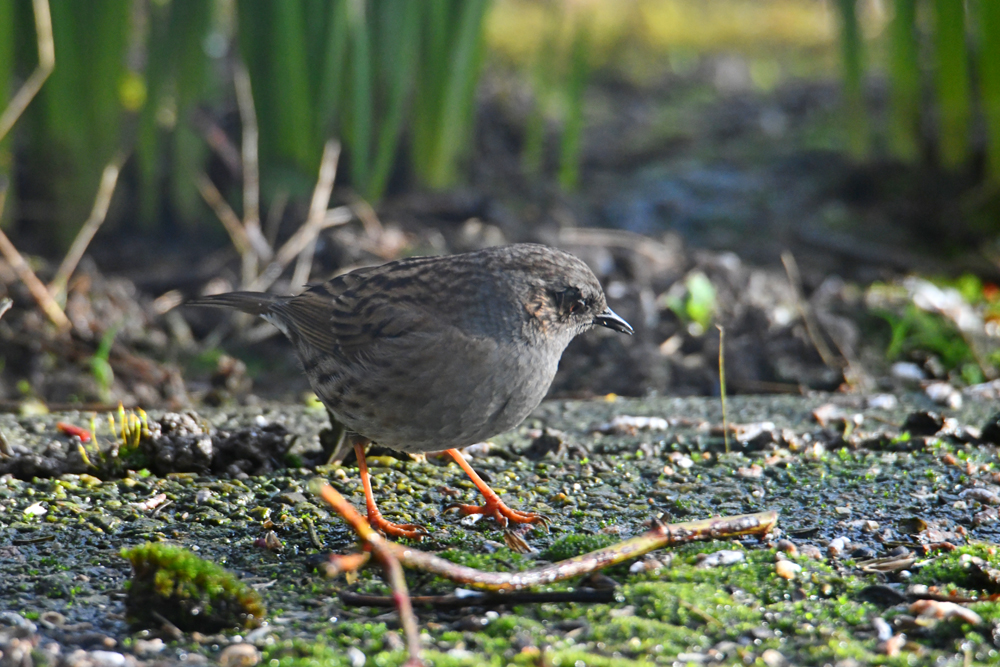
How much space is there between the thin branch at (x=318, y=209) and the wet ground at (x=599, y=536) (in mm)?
1398

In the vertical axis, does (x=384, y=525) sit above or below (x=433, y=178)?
below

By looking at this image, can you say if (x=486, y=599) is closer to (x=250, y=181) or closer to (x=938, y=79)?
(x=250, y=181)

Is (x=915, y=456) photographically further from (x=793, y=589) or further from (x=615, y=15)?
(x=615, y=15)

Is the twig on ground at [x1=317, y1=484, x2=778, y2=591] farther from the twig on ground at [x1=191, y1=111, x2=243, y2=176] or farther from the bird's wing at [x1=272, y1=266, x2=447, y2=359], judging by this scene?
the twig on ground at [x1=191, y1=111, x2=243, y2=176]

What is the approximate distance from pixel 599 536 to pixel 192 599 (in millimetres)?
1134

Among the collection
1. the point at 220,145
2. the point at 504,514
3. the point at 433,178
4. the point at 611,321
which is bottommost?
the point at 504,514

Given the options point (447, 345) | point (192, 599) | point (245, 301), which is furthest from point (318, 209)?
point (192, 599)

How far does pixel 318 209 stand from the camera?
5.57m

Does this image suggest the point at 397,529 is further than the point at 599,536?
Yes

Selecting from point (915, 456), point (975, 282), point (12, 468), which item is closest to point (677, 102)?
point (975, 282)

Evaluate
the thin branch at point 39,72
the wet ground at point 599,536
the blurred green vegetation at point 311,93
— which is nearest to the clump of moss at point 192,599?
Answer: the wet ground at point 599,536

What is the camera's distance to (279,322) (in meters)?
3.92

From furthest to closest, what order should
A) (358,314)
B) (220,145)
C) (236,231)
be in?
1. (220,145)
2. (236,231)
3. (358,314)

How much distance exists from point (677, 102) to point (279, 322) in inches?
277
